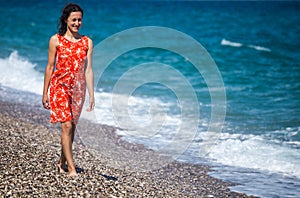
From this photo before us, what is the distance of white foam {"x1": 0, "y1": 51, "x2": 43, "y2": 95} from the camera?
48.6 feet

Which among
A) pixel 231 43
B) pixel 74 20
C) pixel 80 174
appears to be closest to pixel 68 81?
pixel 74 20

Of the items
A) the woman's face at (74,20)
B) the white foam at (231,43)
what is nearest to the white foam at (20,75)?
the woman's face at (74,20)

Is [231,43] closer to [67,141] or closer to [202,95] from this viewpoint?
[202,95]

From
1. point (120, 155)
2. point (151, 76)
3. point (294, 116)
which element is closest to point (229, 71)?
point (151, 76)

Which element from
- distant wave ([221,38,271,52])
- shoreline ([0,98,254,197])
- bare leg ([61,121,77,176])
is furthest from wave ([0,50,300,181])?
distant wave ([221,38,271,52])

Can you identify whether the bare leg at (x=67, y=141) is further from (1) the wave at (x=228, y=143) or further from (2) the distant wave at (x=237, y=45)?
(2) the distant wave at (x=237, y=45)

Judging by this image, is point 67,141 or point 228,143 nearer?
point 67,141

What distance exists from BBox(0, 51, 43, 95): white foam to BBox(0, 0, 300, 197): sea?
0.03 metres

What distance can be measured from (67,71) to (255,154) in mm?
4894

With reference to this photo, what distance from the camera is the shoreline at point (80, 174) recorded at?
571cm

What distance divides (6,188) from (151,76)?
1348 cm

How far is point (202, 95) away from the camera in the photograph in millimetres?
15703

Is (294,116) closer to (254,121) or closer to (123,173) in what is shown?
(254,121)

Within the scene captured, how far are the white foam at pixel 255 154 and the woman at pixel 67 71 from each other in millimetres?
3970
